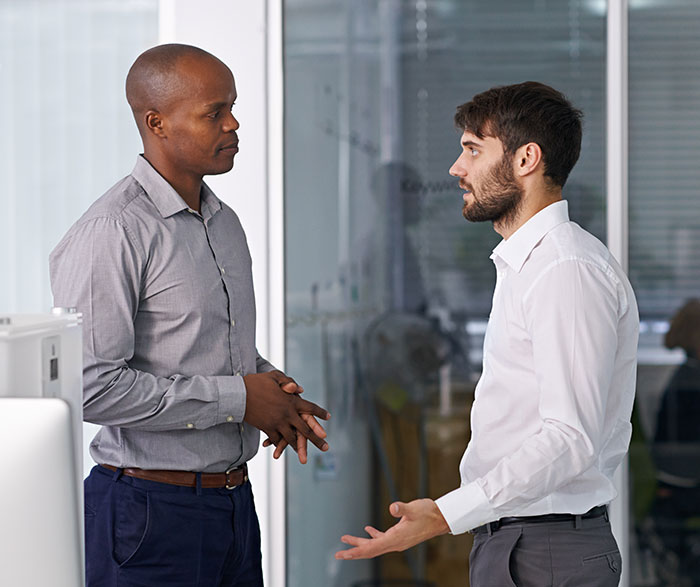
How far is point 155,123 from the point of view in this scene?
185cm

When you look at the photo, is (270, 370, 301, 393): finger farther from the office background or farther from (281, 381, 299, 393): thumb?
the office background

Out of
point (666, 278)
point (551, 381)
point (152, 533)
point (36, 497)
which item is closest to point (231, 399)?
point (152, 533)

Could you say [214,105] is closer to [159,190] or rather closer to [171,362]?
[159,190]

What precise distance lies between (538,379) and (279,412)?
57 cm

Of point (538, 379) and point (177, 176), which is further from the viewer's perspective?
point (177, 176)

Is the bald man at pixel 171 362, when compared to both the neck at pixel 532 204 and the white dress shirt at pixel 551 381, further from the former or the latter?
the neck at pixel 532 204

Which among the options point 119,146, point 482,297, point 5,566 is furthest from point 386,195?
point 5,566

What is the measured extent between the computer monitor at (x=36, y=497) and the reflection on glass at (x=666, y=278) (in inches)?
89.6

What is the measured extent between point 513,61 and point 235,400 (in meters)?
1.58

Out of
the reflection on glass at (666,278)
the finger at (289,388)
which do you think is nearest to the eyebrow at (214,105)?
the finger at (289,388)

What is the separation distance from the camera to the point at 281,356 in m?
2.83

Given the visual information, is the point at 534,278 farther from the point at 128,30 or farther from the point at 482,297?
the point at 128,30

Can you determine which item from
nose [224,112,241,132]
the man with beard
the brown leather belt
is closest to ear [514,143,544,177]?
the man with beard

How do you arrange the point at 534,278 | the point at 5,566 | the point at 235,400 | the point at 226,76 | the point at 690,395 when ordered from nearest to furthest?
the point at 5,566 < the point at 534,278 < the point at 235,400 < the point at 226,76 < the point at 690,395
